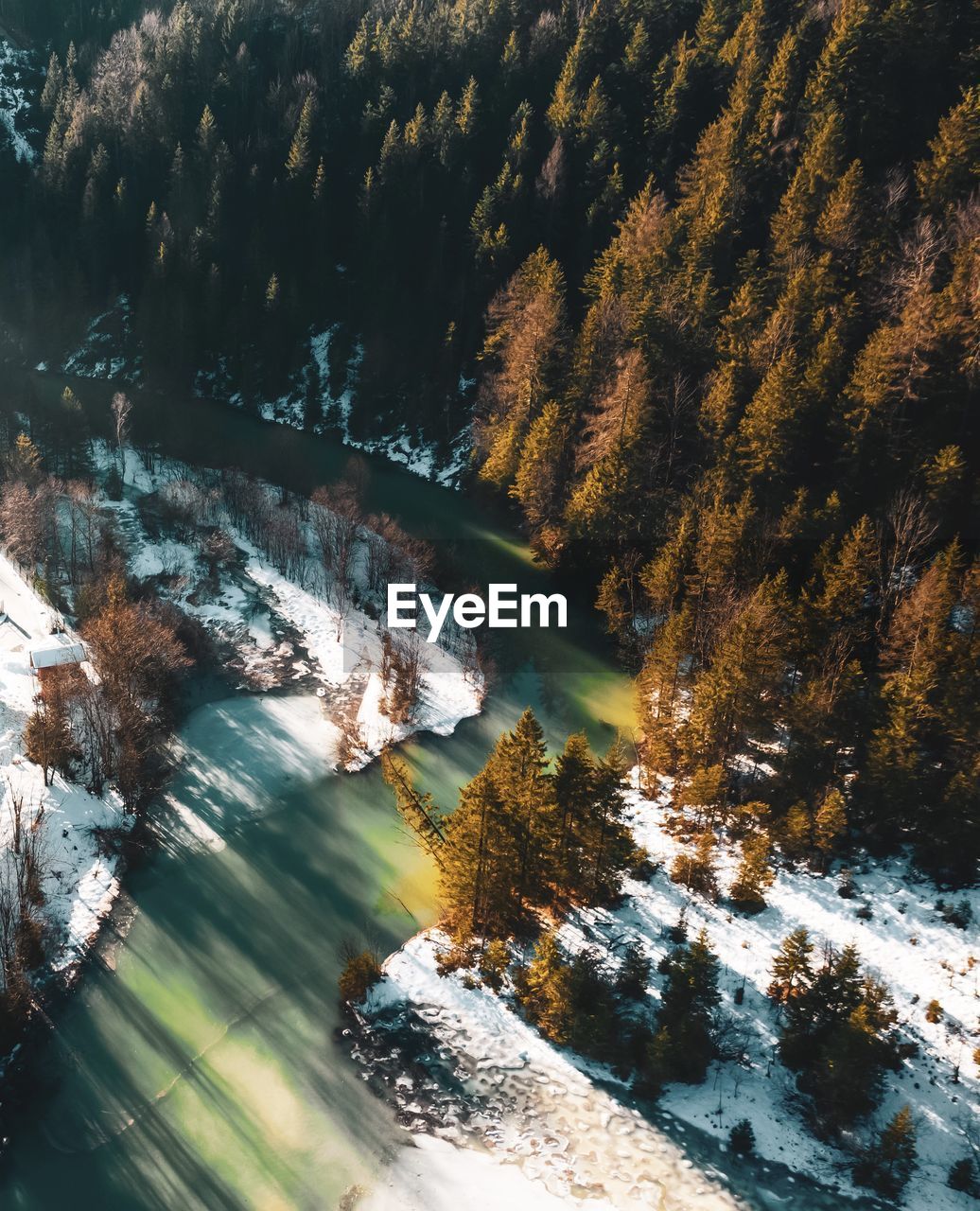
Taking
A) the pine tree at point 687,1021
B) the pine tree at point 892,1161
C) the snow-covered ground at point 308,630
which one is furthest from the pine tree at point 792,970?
the snow-covered ground at point 308,630

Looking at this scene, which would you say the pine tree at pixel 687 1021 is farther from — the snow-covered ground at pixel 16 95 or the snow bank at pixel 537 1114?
the snow-covered ground at pixel 16 95

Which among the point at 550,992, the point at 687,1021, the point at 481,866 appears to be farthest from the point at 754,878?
the point at 481,866

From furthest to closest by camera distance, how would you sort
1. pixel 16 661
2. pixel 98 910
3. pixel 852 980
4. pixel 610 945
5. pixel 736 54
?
1. pixel 736 54
2. pixel 16 661
3. pixel 98 910
4. pixel 610 945
5. pixel 852 980

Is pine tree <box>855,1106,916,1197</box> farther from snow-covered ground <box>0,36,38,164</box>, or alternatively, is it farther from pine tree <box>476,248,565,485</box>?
snow-covered ground <box>0,36,38,164</box>

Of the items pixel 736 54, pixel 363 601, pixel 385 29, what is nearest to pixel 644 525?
pixel 363 601

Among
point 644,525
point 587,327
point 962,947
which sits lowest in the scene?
point 962,947

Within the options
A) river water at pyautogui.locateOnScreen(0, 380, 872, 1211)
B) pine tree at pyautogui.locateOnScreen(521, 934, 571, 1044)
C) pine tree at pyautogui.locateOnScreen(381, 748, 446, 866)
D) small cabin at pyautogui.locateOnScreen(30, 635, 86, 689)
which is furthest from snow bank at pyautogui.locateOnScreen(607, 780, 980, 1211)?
small cabin at pyautogui.locateOnScreen(30, 635, 86, 689)

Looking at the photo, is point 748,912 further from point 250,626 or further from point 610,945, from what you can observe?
point 250,626
